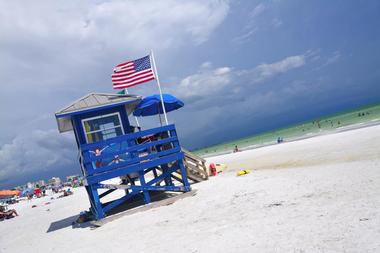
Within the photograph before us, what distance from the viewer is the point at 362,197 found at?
6633 millimetres

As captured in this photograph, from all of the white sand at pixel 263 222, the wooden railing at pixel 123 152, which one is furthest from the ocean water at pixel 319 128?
the white sand at pixel 263 222

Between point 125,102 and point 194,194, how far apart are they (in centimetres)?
454

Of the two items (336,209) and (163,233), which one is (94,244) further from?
(336,209)

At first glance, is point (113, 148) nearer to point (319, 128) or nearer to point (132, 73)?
point (132, 73)

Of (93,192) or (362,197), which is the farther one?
(93,192)

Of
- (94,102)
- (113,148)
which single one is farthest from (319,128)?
(94,102)

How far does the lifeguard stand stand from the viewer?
35.9 feet

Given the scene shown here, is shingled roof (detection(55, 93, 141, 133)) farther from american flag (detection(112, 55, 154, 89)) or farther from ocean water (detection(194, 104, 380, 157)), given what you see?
ocean water (detection(194, 104, 380, 157))

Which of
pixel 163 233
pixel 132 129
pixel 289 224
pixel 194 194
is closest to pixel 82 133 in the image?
pixel 132 129

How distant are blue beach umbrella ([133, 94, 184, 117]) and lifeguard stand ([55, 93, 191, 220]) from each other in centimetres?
52

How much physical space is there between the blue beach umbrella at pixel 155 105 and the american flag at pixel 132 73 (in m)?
0.86

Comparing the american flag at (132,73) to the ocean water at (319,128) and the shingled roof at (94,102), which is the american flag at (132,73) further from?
the ocean water at (319,128)

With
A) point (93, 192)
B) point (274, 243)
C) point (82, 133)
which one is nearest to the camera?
point (274, 243)

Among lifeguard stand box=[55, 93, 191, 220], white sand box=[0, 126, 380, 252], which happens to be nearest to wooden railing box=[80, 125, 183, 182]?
lifeguard stand box=[55, 93, 191, 220]
